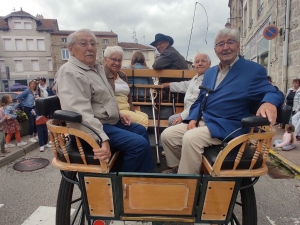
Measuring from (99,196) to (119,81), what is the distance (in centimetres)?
147

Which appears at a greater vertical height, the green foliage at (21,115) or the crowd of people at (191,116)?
the crowd of people at (191,116)

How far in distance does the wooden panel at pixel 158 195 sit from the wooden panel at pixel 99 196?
106mm

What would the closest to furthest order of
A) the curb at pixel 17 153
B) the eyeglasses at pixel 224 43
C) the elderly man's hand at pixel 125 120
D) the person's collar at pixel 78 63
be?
the person's collar at pixel 78 63 < the eyeglasses at pixel 224 43 < the elderly man's hand at pixel 125 120 < the curb at pixel 17 153

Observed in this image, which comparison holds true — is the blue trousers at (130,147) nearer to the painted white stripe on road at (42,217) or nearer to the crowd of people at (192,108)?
the crowd of people at (192,108)

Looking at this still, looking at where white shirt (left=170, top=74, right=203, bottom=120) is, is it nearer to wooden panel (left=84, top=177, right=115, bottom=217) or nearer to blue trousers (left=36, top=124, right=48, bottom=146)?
wooden panel (left=84, top=177, right=115, bottom=217)

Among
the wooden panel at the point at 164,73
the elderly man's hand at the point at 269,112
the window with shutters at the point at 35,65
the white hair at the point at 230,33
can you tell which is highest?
the window with shutters at the point at 35,65

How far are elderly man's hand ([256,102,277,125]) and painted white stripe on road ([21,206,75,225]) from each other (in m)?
2.36

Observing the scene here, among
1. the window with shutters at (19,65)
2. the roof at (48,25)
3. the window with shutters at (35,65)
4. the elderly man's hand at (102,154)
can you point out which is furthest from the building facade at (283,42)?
the window with shutters at (19,65)

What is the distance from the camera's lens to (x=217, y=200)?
155 centimetres

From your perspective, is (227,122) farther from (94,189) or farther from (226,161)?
(94,189)

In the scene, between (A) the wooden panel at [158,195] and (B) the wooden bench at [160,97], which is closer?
(A) the wooden panel at [158,195]

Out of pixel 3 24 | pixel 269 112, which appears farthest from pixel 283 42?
pixel 3 24

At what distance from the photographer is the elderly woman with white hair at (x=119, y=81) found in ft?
8.30

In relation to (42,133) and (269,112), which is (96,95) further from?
(42,133)
